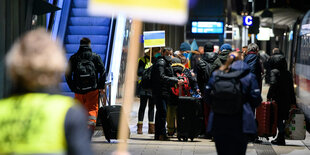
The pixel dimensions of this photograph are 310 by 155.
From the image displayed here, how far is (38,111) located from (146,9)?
5.28ft

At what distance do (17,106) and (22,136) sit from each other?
0.52 feet

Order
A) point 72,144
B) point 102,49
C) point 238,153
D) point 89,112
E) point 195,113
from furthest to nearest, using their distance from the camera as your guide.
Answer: point 102,49
point 195,113
point 89,112
point 238,153
point 72,144

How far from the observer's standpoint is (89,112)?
10750 millimetres

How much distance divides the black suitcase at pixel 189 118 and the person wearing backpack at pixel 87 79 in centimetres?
188

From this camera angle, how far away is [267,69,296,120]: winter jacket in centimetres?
1172

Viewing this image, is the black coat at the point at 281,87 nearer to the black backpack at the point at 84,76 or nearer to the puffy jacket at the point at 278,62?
the puffy jacket at the point at 278,62

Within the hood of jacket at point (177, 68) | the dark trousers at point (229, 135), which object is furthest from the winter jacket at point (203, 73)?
the dark trousers at point (229, 135)

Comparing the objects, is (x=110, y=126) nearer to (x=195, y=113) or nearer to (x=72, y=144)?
(x=195, y=113)

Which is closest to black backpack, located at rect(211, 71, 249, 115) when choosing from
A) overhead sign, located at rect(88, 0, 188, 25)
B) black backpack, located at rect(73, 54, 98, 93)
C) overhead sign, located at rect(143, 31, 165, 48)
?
overhead sign, located at rect(88, 0, 188, 25)

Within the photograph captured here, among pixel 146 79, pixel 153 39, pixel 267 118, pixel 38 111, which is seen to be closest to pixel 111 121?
pixel 146 79

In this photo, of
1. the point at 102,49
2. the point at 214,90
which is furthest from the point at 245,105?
the point at 102,49

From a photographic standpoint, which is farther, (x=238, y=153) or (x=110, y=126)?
(x=110, y=126)

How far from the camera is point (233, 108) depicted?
6.82 m

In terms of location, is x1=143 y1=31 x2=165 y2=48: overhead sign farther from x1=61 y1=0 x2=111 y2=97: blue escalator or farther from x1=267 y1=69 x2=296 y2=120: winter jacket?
x1=61 y1=0 x2=111 y2=97: blue escalator
